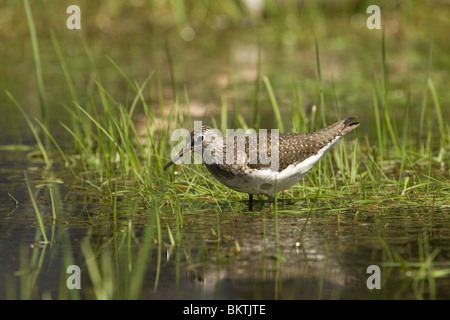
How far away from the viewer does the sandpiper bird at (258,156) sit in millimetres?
7625

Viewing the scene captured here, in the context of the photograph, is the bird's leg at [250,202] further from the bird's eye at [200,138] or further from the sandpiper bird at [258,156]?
the bird's eye at [200,138]

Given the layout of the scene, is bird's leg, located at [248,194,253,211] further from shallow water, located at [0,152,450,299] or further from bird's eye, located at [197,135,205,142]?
bird's eye, located at [197,135,205,142]

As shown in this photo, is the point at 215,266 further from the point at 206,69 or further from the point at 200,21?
the point at 200,21

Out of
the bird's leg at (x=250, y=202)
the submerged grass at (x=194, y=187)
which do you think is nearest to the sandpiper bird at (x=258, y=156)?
the bird's leg at (x=250, y=202)

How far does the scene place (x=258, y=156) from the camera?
7723mm

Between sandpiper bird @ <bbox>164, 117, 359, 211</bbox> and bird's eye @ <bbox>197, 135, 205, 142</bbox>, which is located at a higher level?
bird's eye @ <bbox>197, 135, 205, 142</bbox>

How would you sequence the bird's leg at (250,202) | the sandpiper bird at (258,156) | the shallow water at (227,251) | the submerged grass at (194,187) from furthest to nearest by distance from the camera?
the bird's leg at (250,202)
the sandpiper bird at (258,156)
the submerged grass at (194,187)
the shallow water at (227,251)

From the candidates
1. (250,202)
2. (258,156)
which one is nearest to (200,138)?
(258,156)

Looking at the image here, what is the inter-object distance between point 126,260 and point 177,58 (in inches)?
451

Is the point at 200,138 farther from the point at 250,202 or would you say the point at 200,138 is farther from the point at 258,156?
the point at 250,202

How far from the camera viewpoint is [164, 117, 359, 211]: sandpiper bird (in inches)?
300

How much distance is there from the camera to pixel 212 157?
7.83 m

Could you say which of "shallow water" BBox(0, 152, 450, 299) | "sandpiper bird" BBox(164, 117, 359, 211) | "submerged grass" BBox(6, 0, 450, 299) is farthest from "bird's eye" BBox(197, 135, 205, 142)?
"shallow water" BBox(0, 152, 450, 299)
